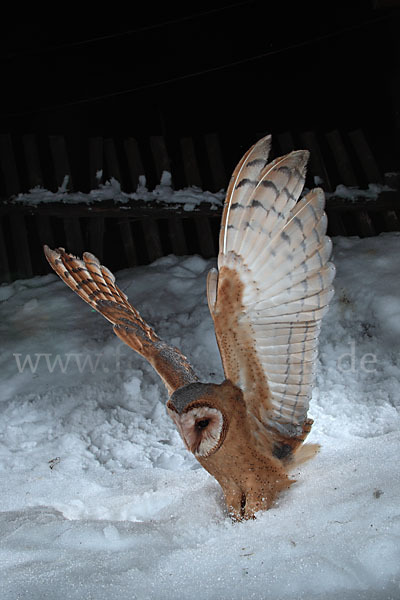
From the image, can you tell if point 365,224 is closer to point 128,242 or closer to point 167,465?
point 128,242

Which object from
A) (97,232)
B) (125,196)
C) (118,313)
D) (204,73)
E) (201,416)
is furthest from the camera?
(204,73)

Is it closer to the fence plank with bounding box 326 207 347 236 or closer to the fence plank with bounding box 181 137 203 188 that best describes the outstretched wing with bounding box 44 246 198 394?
the fence plank with bounding box 181 137 203 188

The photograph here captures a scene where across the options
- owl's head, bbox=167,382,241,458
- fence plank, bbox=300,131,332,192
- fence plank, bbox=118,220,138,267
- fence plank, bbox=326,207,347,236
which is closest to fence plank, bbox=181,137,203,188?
fence plank, bbox=118,220,138,267

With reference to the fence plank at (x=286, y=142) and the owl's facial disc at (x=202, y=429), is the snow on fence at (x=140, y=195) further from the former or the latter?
the owl's facial disc at (x=202, y=429)

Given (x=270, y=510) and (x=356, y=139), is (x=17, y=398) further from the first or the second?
(x=356, y=139)

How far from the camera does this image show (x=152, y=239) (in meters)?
4.63

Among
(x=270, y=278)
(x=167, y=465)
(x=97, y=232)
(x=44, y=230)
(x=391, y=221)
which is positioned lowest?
(x=167, y=465)

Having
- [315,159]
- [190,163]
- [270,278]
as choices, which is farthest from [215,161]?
[270,278]

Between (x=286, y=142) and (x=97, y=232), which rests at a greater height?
(x=286, y=142)

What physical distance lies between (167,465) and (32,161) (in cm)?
294

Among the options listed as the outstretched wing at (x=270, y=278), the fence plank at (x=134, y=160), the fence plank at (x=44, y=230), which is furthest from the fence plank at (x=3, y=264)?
the outstretched wing at (x=270, y=278)

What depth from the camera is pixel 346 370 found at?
10.6 ft

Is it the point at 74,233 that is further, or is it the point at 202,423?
the point at 74,233

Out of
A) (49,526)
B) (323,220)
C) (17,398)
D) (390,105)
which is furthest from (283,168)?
(390,105)
